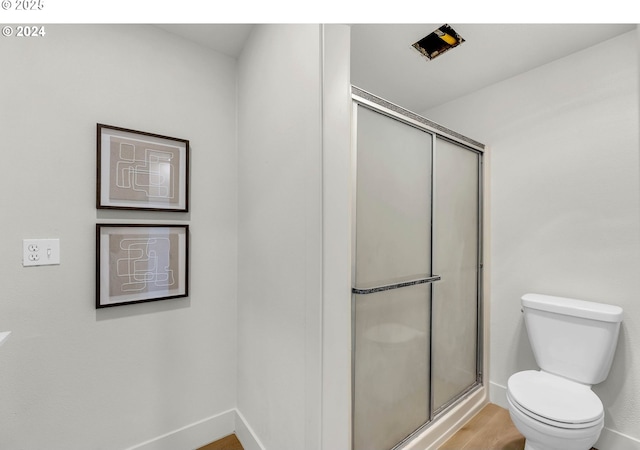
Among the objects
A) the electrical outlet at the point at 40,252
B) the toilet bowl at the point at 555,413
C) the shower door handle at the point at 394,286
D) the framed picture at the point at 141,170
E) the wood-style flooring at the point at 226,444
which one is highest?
the framed picture at the point at 141,170

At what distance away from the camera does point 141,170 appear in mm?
1457

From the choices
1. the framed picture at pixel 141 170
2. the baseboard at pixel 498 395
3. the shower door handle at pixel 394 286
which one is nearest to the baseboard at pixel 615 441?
the baseboard at pixel 498 395

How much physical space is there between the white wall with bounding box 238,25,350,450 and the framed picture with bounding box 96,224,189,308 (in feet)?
1.23

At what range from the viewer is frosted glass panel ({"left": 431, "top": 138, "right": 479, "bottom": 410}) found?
1685 mm

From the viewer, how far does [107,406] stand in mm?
1361

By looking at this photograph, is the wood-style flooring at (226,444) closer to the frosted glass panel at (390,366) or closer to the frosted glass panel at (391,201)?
the frosted glass panel at (390,366)

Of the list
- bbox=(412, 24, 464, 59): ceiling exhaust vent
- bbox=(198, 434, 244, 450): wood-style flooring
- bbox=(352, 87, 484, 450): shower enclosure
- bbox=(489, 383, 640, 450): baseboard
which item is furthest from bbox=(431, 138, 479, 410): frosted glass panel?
bbox=(198, 434, 244, 450): wood-style flooring

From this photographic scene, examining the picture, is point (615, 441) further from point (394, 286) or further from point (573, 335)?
point (394, 286)

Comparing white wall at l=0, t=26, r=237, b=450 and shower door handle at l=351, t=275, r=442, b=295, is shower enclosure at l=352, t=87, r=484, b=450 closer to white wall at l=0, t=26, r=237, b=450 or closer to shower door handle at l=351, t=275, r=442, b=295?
shower door handle at l=351, t=275, r=442, b=295

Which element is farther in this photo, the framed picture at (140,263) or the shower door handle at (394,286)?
the framed picture at (140,263)

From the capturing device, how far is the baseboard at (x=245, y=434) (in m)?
1.45

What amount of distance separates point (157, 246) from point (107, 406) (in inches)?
30.8

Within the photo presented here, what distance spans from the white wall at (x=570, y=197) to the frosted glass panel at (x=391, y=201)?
0.75 metres
